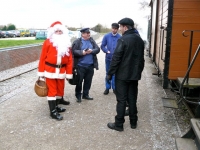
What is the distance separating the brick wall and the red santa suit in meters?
5.11

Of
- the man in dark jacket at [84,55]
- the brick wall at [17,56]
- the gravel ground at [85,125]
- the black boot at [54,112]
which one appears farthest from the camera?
the brick wall at [17,56]

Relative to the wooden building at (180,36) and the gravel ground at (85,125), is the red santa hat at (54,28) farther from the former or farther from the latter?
the wooden building at (180,36)

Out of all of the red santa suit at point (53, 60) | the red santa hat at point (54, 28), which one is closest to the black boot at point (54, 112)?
the red santa suit at point (53, 60)

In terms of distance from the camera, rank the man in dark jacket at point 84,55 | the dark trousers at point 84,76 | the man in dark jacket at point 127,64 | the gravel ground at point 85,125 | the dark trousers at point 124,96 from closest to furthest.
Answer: the gravel ground at point 85,125 → the man in dark jacket at point 127,64 → the dark trousers at point 124,96 → the man in dark jacket at point 84,55 → the dark trousers at point 84,76

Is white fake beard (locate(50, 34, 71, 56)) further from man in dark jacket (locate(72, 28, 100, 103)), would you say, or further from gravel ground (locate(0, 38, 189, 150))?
gravel ground (locate(0, 38, 189, 150))

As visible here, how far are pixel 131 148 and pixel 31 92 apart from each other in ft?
12.6

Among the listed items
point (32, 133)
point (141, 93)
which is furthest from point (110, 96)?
point (32, 133)

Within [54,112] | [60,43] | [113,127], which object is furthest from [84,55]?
[113,127]

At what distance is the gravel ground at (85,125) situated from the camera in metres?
3.56

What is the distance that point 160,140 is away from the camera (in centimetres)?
368

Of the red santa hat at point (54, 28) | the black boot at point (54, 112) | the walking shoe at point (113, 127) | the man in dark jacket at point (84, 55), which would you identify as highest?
the red santa hat at point (54, 28)

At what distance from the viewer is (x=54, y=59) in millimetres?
4348

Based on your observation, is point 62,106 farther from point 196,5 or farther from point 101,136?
point 196,5

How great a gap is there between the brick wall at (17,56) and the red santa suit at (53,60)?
511 centimetres
